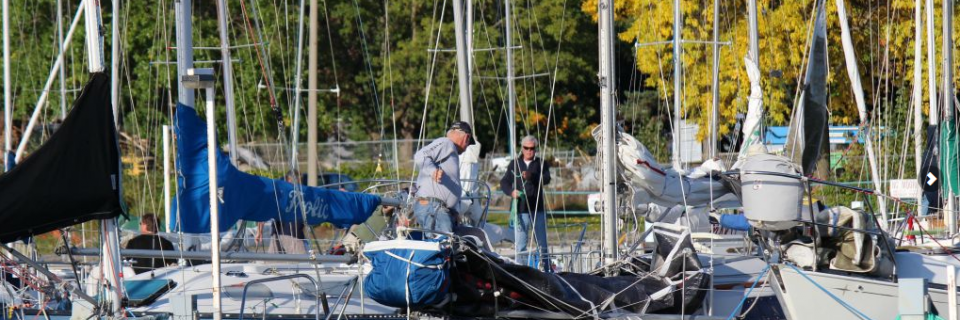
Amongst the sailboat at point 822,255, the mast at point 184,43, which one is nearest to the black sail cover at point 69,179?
the mast at point 184,43

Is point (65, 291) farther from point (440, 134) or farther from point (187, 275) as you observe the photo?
point (440, 134)

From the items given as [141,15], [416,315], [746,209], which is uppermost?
[141,15]

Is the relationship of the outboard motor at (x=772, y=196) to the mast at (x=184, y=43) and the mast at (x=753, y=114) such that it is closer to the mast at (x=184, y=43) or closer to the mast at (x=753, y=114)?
the mast at (x=753, y=114)

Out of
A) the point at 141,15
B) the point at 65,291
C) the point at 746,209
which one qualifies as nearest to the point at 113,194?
the point at 65,291

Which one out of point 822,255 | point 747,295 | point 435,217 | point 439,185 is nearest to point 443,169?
point 439,185

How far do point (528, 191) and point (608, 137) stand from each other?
308cm

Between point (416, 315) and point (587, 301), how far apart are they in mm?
1153

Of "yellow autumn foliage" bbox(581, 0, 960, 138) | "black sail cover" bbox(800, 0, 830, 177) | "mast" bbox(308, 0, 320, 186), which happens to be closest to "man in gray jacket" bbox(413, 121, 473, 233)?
"black sail cover" bbox(800, 0, 830, 177)

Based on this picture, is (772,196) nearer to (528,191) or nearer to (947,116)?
(528,191)

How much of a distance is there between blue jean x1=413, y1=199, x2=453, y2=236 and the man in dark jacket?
6.52 ft

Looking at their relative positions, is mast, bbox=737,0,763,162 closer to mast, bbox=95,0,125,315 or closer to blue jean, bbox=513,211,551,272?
blue jean, bbox=513,211,551,272

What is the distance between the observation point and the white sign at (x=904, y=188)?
51.1ft

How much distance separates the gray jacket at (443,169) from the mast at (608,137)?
3.98 ft

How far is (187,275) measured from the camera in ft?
34.4
